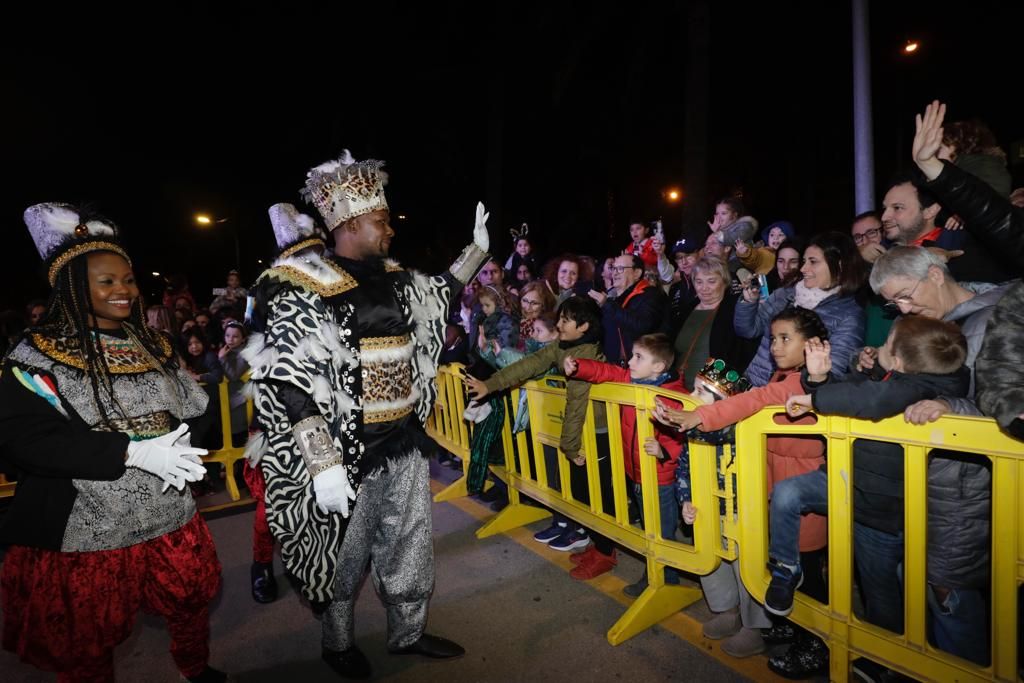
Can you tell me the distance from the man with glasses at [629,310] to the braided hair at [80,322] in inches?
143

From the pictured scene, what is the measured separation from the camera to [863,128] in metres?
6.72

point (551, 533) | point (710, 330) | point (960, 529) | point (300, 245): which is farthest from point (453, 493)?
point (960, 529)

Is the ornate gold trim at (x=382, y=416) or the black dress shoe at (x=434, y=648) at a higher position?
the ornate gold trim at (x=382, y=416)

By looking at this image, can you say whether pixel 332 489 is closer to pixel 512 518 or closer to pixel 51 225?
pixel 51 225

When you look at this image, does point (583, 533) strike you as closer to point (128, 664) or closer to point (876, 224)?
point (128, 664)

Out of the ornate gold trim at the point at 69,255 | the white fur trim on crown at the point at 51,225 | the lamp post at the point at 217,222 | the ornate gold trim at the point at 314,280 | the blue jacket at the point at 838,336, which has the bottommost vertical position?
the blue jacket at the point at 838,336

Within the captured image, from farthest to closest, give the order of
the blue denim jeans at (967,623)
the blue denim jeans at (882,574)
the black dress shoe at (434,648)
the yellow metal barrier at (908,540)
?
the black dress shoe at (434,648), the blue denim jeans at (882,574), the blue denim jeans at (967,623), the yellow metal barrier at (908,540)

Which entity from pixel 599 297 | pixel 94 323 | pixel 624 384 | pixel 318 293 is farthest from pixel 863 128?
pixel 94 323

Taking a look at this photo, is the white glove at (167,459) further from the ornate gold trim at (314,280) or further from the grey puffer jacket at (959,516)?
the grey puffer jacket at (959,516)

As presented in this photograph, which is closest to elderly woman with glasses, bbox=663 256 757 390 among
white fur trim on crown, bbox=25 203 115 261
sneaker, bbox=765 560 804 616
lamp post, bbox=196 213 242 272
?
sneaker, bbox=765 560 804 616

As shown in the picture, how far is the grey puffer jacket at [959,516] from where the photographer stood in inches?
90.0

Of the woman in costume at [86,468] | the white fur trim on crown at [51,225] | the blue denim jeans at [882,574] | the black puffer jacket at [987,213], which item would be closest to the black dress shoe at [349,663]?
the woman in costume at [86,468]

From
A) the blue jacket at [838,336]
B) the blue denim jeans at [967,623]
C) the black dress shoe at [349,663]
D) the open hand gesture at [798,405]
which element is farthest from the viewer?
the blue jacket at [838,336]

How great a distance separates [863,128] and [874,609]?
6.00 meters
